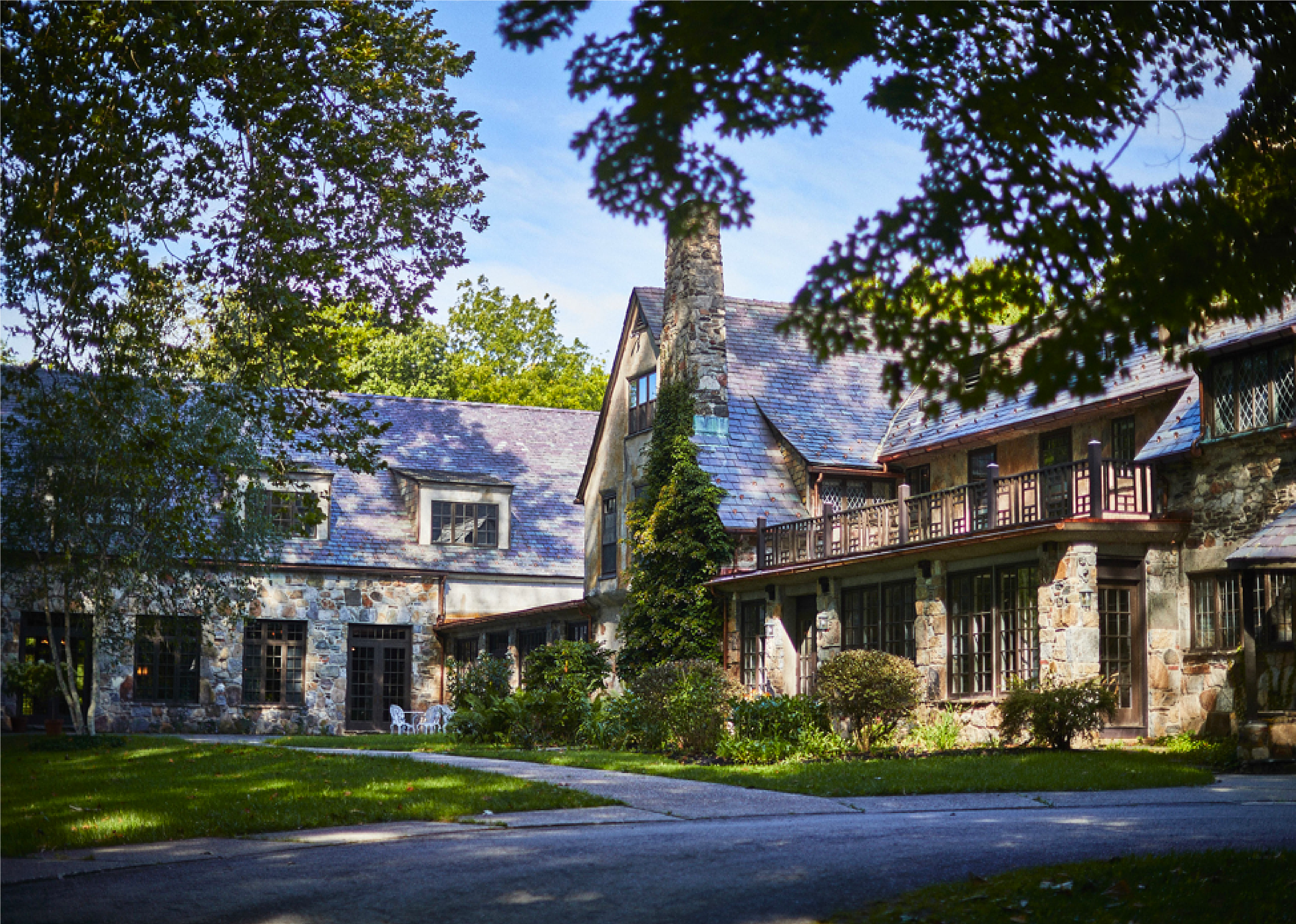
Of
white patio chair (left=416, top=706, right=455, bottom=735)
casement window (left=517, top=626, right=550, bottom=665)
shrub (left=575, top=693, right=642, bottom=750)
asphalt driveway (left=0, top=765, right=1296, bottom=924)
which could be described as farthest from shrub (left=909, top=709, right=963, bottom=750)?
white patio chair (left=416, top=706, right=455, bottom=735)

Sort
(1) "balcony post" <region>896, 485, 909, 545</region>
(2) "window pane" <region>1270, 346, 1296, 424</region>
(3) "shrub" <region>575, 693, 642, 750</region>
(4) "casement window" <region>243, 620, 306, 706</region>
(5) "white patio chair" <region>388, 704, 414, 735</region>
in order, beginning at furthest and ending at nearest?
(4) "casement window" <region>243, 620, 306, 706</region>
(5) "white patio chair" <region>388, 704, 414, 735</region>
(1) "balcony post" <region>896, 485, 909, 545</region>
(3) "shrub" <region>575, 693, 642, 750</region>
(2) "window pane" <region>1270, 346, 1296, 424</region>

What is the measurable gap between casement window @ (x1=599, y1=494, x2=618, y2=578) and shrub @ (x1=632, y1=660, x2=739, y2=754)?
7.85 metres

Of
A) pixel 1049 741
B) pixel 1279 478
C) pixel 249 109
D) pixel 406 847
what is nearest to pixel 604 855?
pixel 406 847

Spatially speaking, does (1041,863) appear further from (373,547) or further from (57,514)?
(373,547)

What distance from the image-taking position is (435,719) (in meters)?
31.4

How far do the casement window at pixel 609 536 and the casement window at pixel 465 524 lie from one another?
566 cm

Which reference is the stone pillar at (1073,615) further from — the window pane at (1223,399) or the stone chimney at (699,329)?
the stone chimney at (699,329)

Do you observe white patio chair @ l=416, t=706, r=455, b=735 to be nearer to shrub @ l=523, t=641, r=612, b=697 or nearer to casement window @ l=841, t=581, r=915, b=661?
shrub @ l=523, t=641, r=612, b=697

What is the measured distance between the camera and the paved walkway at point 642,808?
901cm

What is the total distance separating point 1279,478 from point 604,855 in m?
13.0

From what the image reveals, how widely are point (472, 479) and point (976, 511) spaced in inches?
658

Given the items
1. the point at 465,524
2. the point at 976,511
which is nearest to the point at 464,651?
the point at 465,524

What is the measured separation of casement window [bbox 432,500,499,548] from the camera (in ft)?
115

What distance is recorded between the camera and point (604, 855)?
8516 millimetres
